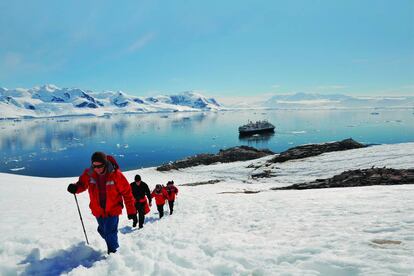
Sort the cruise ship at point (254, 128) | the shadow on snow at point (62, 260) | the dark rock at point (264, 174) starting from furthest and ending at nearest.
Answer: the cruise ship at point (254, 128) → the dark rock at point (264, 174) → the shadow on snow at point (62, 260)

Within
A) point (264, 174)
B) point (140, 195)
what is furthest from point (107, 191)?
point (264, 174)

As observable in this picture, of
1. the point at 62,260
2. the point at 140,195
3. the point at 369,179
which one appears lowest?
the point at 369,179

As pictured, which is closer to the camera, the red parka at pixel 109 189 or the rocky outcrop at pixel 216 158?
the red parka at pixel 109 189

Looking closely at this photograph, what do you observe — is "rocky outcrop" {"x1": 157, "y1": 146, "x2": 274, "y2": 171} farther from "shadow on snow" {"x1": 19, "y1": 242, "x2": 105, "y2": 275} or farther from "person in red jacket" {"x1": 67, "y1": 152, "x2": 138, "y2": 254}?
"person in red jacket" {"x1": 67, "y1": 152, "x2": 138, "y2": 254}

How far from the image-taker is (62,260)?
564 cm

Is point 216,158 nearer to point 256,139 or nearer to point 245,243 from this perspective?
point 245,243

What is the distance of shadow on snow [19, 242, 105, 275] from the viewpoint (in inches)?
205

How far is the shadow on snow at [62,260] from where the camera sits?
A: 5.20 metres

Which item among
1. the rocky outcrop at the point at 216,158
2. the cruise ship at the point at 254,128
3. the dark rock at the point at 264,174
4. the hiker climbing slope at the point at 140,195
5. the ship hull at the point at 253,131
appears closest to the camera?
the hiker climbing slope at the point at 140,195

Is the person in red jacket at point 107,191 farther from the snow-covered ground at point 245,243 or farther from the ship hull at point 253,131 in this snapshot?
the ship hull at point 253,131

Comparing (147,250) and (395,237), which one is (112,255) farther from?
(395,237)

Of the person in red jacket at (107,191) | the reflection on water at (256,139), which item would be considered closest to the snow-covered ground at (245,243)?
Result: the person in red jacket at (107,191)

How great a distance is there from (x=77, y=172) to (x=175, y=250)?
57818 mm

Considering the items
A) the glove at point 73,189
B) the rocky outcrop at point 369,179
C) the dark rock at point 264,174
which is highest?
the glove at point 73,189
